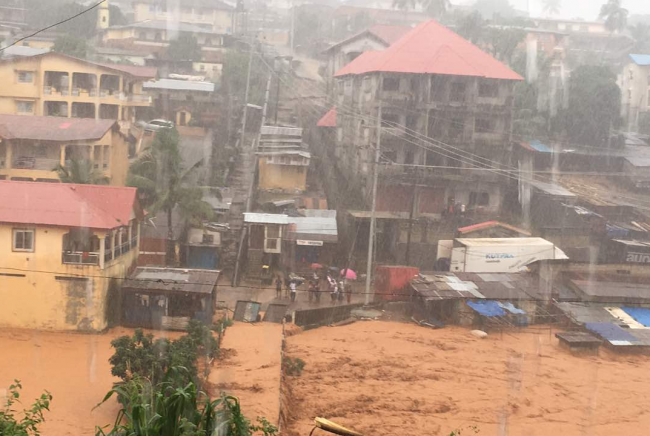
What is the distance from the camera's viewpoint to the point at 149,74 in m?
26.6

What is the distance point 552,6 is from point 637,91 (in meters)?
27.4

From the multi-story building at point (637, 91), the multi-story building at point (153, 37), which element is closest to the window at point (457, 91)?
the multi-story building at point (637, 91)

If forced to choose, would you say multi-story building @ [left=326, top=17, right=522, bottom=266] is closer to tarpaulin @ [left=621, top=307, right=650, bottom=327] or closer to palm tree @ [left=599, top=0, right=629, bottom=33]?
tarpaulin @ [left=621, top=307, right=650, bottom=327]

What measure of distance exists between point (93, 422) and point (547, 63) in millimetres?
27367

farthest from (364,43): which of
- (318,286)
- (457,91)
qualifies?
(318,286)

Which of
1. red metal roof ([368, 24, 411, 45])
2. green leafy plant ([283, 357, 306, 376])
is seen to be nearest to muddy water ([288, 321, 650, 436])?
green leafy plant ([283, 357, 306, 376])

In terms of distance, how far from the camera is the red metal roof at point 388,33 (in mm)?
30962

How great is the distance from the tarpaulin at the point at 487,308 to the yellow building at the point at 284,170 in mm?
8534

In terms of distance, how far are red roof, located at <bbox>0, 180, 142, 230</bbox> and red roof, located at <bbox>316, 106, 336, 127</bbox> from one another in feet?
45.7

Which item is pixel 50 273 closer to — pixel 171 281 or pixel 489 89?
pixel 171 281

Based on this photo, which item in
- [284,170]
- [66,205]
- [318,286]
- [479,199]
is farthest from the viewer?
[284,170]

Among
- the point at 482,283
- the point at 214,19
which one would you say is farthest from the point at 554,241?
the point at 214,19

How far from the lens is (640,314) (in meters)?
17.2

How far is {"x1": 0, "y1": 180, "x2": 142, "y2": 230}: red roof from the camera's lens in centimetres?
1441
